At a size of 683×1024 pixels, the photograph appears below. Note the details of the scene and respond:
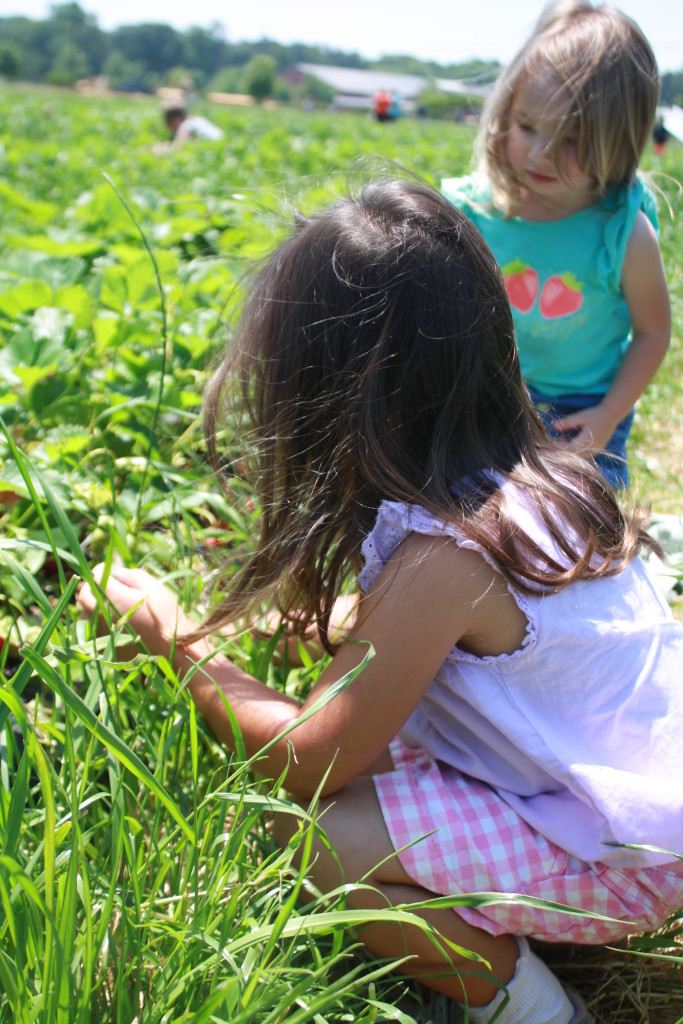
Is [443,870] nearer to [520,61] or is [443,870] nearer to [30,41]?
[520,61]

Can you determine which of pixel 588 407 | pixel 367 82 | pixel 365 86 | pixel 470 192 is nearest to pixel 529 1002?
pixel 588 407

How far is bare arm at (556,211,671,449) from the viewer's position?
198 cm

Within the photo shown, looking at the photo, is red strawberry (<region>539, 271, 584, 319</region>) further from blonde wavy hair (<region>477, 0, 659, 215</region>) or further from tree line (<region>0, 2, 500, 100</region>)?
Result: tree line (<region>0, 2, 500, 100</region>)

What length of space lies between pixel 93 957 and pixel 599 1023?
0.67 metres

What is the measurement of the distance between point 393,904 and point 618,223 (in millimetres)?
1455

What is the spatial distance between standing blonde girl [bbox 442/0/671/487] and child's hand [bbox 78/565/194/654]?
2.75ft

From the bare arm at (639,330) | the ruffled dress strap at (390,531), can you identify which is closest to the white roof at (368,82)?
the bare arm at (639,330)

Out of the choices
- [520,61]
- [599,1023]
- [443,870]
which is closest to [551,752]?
[443,870]

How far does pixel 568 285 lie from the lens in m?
2.07

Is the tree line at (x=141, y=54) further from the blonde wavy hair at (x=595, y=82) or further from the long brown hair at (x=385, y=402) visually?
the long brown hair at (x=385, y=402)

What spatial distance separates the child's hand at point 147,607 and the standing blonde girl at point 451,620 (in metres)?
0.13

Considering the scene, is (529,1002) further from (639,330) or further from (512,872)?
(639,330)

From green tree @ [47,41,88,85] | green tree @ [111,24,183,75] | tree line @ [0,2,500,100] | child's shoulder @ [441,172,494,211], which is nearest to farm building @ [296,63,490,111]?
tree line @ [0,2,500,100]

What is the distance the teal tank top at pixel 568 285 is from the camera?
202cm
